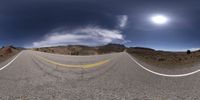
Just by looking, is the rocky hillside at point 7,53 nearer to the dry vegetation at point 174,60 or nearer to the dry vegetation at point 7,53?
the dry vegetation at point 7,53

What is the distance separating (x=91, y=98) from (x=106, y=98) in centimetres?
35

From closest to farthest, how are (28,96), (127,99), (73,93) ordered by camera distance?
(127,99), (28,96), (73,93)

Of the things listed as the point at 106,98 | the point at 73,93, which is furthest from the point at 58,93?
the point at 106,98

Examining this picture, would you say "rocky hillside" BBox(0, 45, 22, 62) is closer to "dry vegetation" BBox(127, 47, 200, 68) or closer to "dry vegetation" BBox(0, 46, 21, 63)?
"dry vegetation" BBox(0, 46, 21, 63)

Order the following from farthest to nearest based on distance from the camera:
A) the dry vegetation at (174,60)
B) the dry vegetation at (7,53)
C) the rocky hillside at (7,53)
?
the rocky hillside at (7,53) < the dry vegetation at (7,53) < the dry vegetation at (174,60)

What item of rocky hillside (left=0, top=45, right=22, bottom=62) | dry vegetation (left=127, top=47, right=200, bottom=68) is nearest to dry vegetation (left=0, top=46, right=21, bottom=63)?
rocky hillside (left=0, top=45, right=22, bottom=62)

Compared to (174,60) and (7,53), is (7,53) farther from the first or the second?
(174,60)

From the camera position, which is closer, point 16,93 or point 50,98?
point 50,98

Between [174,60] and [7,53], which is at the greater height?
[7,53]

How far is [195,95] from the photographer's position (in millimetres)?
6441

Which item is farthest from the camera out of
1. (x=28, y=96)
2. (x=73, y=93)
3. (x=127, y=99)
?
(x=73, y=93)

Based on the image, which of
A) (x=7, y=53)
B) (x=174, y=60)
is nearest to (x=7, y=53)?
(x=7, y=53)

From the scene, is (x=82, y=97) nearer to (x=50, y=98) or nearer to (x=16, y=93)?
(x=50, y=98)

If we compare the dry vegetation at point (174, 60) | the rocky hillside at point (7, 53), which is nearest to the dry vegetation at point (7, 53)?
the rocky hillside at point (7, 53)
